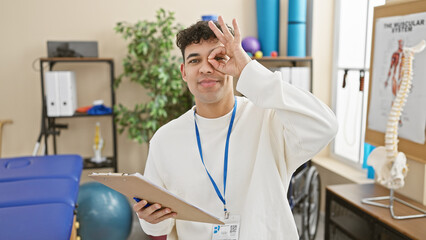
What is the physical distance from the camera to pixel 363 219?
2.19m

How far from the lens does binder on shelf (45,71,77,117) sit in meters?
3.34

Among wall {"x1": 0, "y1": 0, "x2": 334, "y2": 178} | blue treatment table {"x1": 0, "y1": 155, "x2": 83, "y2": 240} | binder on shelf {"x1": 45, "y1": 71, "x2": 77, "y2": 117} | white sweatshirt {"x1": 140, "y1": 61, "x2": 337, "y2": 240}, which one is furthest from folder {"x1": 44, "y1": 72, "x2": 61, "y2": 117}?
white sweatshirt {"x1": 140, "y1": 61, "x2": 337, "y2": 240}

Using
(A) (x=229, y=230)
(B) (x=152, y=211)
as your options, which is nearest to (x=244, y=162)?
(A) (x=229, y=230)

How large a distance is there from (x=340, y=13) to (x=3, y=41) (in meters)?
3.16

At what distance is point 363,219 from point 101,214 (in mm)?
1904

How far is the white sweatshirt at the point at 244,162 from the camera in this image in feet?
4.10

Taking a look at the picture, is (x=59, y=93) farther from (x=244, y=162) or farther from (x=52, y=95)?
(x=244, y=162)

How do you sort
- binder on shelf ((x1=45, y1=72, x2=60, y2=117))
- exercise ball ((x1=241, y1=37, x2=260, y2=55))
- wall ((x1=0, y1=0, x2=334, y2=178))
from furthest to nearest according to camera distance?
exercise ball ((x1=241, y1=37, x2=260, y2=55))
wall ((x1=0, y1=0, x2=334, y2=178))
binder on shelf ((x1=45, y1=72, x2=60, y2=117))

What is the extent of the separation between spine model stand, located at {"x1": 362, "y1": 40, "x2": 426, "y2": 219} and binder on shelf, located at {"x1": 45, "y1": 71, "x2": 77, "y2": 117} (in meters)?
2.53

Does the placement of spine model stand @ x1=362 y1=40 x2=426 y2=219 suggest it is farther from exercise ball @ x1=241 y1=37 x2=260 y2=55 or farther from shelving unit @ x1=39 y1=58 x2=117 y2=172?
shelving unit @ x1=39 y1=58 x2=117 y2=172

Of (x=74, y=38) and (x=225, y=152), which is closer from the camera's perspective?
(x=225, y=152)

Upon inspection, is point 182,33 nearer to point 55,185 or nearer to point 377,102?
point 55,185

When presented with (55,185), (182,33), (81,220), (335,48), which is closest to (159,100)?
(81,220)

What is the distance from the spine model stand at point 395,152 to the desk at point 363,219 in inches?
2.3
